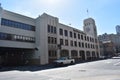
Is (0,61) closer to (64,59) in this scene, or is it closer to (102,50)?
(64,59)

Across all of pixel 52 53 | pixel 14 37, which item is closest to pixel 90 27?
pixel 52 53

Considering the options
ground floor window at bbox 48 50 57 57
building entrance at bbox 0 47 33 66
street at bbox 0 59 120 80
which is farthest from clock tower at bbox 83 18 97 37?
street at bbox 0 59 120 80

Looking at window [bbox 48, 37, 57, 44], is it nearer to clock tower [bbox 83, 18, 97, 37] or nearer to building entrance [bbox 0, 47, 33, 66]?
building entrance [bbox 0, 47, 33, 66]

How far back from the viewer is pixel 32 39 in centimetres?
3456

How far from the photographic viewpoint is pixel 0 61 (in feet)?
119

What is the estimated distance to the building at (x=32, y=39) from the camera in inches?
1152

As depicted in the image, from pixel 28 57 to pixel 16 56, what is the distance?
12.2ft

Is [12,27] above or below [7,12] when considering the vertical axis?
below

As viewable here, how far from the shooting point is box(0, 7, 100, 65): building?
96.0ft

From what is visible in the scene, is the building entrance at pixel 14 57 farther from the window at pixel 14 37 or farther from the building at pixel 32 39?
the window at pixel 14 37

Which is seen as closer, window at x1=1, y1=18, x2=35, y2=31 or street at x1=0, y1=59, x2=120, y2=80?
street at x1=0, y1=59, x2=120, y2=80

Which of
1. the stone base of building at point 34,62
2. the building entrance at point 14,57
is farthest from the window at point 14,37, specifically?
the stone base of building at point 34,62

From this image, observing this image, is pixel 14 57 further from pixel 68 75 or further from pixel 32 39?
pixel 68 75

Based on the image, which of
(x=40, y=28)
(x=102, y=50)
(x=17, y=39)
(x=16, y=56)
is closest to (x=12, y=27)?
(x=17, y=39)
